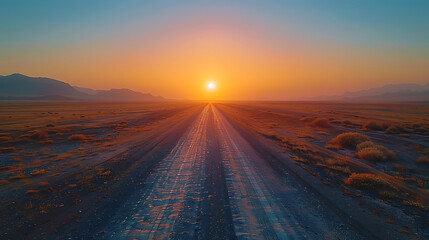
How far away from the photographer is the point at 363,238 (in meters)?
4.71

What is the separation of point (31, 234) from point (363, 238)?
25.7 feet

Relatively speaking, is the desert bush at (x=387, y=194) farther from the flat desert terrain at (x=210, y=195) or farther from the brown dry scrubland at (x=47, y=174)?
the brown dry scrubland at (x=47, y=174)

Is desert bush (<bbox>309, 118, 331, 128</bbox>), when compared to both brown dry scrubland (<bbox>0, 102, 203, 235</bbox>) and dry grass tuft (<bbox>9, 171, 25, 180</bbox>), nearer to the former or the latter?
brown dry scrubland (<bbox>0, 102, 203, 235</bbox>)

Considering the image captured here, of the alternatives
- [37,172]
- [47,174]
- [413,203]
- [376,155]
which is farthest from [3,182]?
[376,155]

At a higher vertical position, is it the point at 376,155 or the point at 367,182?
the point at 376,155

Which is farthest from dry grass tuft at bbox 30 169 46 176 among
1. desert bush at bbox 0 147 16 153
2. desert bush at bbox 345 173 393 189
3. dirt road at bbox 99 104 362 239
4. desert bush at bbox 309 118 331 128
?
desert bush at bbox 309 118 331 128

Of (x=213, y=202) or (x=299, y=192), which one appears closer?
(x=213, y=202)

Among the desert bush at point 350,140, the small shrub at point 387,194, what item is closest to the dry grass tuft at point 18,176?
the small shrub at point 387,194

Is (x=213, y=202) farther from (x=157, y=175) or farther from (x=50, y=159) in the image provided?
(x=50, y=159)

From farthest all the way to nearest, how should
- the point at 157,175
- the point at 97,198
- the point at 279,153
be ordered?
the point at 279,153 → the point at 157,175 → the point at 97,198

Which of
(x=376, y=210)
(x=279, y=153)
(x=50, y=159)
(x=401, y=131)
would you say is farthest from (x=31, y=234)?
(x=401, y=131)

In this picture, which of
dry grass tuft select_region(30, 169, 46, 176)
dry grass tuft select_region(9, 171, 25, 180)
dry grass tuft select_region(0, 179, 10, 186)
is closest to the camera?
dry grass tuft select_region(0, 179, 10, 186)

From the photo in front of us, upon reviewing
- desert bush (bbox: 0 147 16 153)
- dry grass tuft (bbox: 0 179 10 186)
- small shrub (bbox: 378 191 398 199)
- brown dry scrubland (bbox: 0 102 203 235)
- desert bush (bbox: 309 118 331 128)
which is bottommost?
small shrub (bbox: 378 191 398 199)

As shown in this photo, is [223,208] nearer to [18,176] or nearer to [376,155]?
[18,176]
